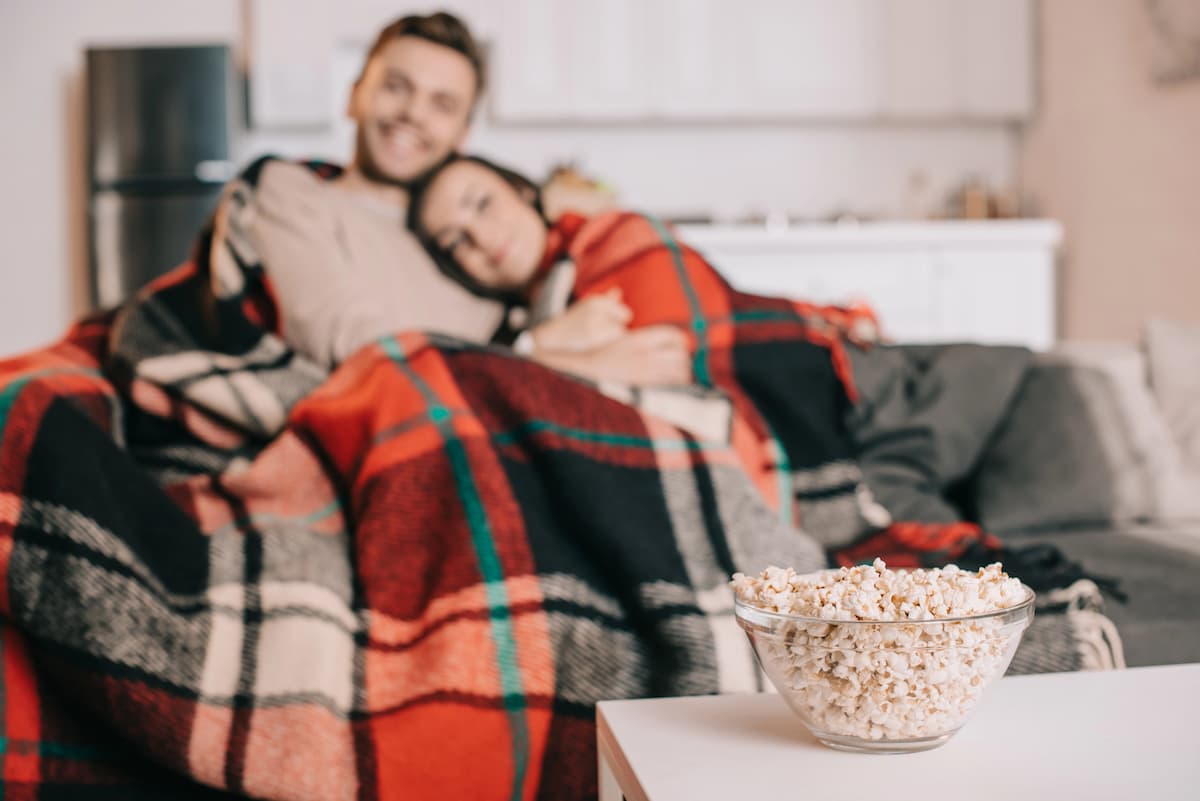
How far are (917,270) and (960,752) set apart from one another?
3775mm

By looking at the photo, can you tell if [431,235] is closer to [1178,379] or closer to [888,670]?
[1178,379]

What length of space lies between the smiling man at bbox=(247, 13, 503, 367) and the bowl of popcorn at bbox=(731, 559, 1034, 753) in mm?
965

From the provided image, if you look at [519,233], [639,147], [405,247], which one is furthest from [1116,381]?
[639,147]

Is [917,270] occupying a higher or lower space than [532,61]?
lower

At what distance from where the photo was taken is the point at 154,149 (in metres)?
3.96

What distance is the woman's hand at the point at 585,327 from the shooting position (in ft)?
4.73

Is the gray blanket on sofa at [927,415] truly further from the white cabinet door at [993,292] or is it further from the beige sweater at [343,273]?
the white cabinet door at [993,292]

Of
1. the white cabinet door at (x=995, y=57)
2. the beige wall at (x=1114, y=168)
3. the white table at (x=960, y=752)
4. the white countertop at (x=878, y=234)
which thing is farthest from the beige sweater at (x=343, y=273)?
the white cabinet door at (x=995, y=57)

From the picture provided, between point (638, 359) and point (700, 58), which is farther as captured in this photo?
point (700, 58)

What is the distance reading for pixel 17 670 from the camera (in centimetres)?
86

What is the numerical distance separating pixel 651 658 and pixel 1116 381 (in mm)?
994

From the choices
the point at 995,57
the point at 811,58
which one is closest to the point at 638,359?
the point at 811,58

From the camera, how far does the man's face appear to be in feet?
5.95

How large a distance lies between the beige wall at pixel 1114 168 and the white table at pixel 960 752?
3.11m
